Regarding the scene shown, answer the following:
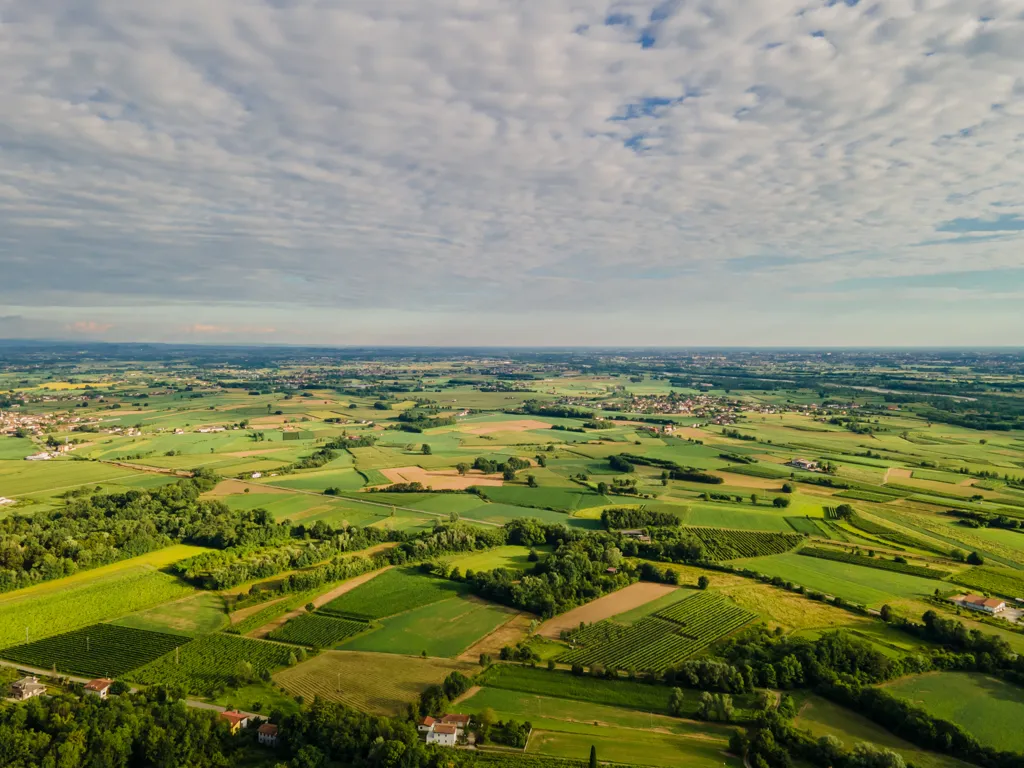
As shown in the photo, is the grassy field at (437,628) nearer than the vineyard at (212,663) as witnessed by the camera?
No

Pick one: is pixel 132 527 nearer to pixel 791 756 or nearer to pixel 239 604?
pixel 239 604

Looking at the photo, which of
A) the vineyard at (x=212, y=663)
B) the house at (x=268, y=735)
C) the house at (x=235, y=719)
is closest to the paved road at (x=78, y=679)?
the house at (x=235, y=719)

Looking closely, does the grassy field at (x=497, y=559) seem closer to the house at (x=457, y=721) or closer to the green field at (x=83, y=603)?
the house at (x=457, y=721)

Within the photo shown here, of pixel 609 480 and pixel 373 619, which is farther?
pixel 609 480

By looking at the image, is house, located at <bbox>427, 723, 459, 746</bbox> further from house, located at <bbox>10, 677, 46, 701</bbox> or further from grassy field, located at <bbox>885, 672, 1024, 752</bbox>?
grassy field, located at <bbox>885, 672, 1024, 752</bbox>

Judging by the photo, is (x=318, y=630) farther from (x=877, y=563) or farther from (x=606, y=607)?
(x=877, y=563)

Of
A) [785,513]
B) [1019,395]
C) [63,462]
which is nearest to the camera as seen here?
[785,513]

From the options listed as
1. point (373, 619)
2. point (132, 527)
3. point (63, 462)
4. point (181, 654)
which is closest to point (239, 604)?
point (181, 654)
